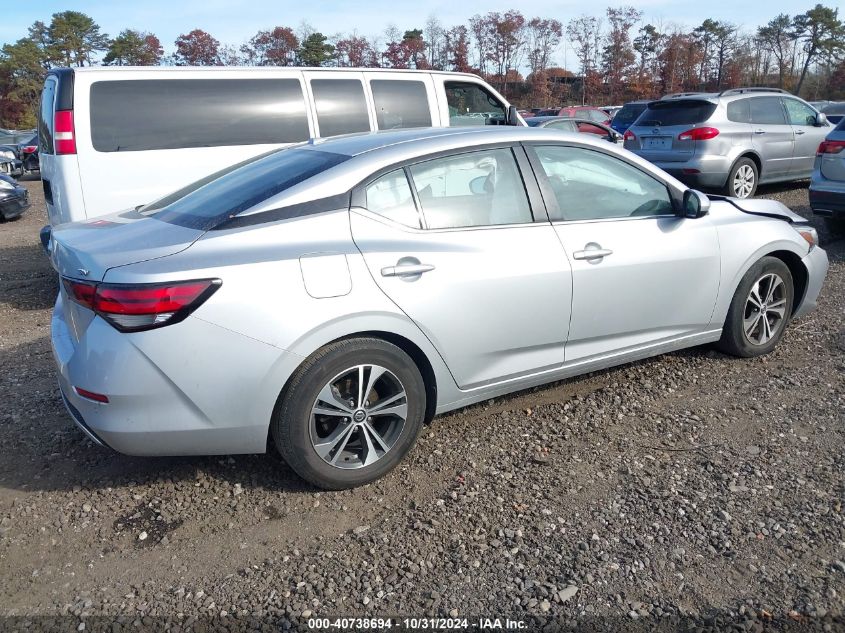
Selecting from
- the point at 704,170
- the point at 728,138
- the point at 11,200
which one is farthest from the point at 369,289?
the point at 11,200

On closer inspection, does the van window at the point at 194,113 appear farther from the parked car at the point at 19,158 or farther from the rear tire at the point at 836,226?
the parked car at the point at 19,158

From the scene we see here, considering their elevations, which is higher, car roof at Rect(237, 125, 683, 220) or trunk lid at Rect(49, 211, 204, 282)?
car roof at Rect(237, 125, 683, 220)

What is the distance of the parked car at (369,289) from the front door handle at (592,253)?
0.8 inches

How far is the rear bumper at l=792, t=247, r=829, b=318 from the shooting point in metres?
4.82

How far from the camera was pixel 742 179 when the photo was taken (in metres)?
10.4

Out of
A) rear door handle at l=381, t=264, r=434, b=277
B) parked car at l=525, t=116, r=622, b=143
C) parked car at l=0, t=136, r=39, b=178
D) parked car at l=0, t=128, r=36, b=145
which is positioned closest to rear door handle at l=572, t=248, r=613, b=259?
rear door handle at l=381, t=264, r=434, b=277

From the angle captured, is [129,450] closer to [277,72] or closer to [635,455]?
[635,455]

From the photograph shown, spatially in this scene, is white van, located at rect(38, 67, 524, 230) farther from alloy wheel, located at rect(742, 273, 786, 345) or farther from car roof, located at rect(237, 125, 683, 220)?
alloy wheel, located at rect(742, 273, 786, 345)

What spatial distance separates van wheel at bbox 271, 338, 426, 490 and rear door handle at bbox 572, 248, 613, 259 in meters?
1.11

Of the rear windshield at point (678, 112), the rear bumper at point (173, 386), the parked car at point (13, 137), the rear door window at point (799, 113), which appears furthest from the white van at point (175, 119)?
the parked car at point (13, 137)

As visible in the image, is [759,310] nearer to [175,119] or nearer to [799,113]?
[175,119]

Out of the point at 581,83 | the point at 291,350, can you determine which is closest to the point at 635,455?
the point at 291,350

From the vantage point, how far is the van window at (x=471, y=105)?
765 cm

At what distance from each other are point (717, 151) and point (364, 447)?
8.57 m
